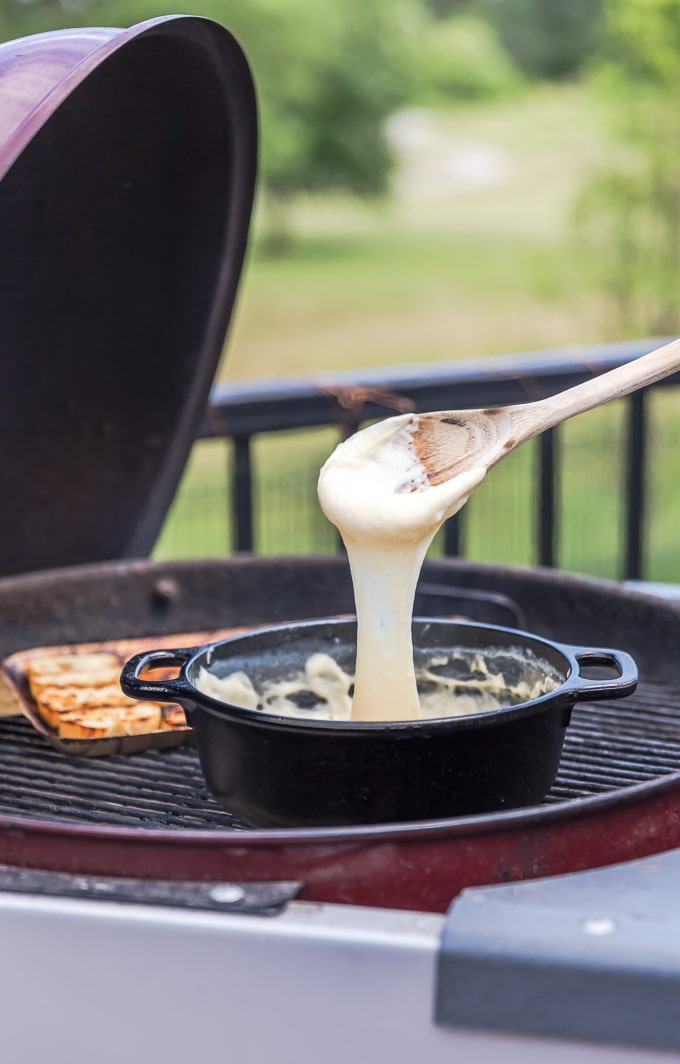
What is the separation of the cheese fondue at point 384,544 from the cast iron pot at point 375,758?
0.38ft

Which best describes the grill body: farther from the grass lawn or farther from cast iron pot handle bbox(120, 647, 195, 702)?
the grass lawn

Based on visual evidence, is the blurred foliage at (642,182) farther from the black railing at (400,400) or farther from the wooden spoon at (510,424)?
the wooden spoon at (510,424)

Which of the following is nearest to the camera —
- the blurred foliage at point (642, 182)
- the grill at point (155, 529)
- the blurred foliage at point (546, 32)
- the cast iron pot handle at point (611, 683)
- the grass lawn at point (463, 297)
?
the grill at point (155, 529)

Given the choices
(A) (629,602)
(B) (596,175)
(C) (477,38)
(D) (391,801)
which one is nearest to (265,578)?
(A) (629,602)

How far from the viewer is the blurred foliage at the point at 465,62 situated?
15031mm

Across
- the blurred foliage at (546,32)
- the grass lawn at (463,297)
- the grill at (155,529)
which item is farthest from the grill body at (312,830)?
the blurred foliage at (546,32)

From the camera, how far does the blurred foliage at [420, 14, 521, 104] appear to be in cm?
1503

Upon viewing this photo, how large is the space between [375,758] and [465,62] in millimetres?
15554

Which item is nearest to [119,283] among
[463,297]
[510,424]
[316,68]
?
[510,424]

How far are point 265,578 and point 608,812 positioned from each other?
0.87 m

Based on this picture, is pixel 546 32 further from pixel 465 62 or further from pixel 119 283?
pixel 119 283

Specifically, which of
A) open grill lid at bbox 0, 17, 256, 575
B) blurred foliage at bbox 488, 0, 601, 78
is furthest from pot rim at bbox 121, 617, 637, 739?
blurred foliage at bbox 488, 0, 601, 78

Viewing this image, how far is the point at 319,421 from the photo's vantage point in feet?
7.20

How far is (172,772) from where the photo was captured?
131 cm
